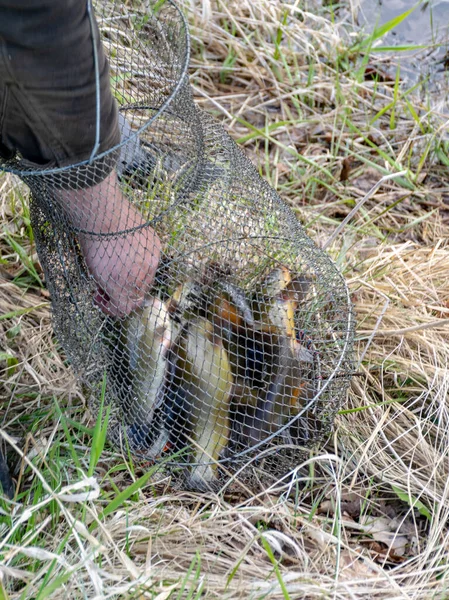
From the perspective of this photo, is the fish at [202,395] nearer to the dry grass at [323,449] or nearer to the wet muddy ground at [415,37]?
the dry grass at [323,449]

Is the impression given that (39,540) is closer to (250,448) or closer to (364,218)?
(250,448)

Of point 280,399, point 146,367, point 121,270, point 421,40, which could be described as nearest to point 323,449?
point 280,399

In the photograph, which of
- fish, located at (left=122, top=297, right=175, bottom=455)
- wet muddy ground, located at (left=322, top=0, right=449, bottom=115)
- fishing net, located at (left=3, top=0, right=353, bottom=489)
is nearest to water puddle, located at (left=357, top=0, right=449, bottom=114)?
wet muddy ground, located at (left=322, top=0, right=449, bottom=115)

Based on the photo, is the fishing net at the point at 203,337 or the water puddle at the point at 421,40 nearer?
the fishing net at the point at 203,337

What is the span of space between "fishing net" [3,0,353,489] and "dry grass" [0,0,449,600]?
128 millimetres

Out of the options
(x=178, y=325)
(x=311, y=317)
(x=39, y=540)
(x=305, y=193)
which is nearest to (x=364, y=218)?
(x=305, y=193)

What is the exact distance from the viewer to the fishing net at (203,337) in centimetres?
193

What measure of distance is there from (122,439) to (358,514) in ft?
2.60

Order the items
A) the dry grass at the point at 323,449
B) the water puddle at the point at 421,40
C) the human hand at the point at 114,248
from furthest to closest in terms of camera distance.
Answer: the water puddle at the point at 421,40 → the human hand at the point at 114,248 → the dry grass at the point at 323,449

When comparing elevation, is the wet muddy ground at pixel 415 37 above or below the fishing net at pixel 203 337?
above

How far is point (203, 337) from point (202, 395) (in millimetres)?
174

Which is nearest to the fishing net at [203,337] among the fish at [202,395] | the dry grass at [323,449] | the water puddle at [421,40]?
the fish at [202,395]

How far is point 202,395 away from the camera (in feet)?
6.36

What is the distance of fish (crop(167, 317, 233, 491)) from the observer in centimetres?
192
